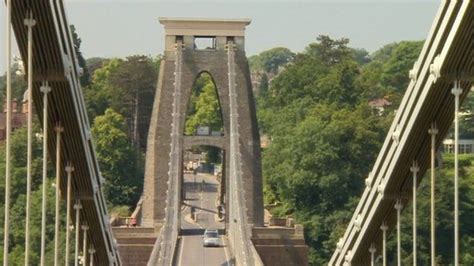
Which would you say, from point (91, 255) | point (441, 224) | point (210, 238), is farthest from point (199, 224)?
point (91, 255)

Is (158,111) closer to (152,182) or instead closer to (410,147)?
(152,182)

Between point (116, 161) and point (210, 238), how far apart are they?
2476cm

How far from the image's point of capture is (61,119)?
3164 cm

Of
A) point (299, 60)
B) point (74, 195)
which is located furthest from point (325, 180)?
point (74, 195)

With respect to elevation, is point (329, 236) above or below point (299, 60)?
below

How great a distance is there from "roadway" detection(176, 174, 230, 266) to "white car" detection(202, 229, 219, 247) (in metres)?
0.23

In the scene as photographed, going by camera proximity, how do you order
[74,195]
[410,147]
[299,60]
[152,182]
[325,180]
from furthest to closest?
[299,60] < [325,180] < [152,182] < [74,195] < [410,147]

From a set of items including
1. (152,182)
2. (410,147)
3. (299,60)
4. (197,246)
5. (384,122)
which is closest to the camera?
(410,147)

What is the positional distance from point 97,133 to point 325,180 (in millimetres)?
15866

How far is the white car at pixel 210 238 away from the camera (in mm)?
80562

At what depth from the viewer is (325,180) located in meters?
97.1

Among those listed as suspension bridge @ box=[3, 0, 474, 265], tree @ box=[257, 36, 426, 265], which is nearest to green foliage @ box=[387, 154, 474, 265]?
tree @ box=[257, 36, 426, 265]

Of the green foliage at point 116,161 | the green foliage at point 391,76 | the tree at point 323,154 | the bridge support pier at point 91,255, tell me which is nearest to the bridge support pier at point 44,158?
the bridge support pier at point 91,255

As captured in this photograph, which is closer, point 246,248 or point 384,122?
point 246,248
